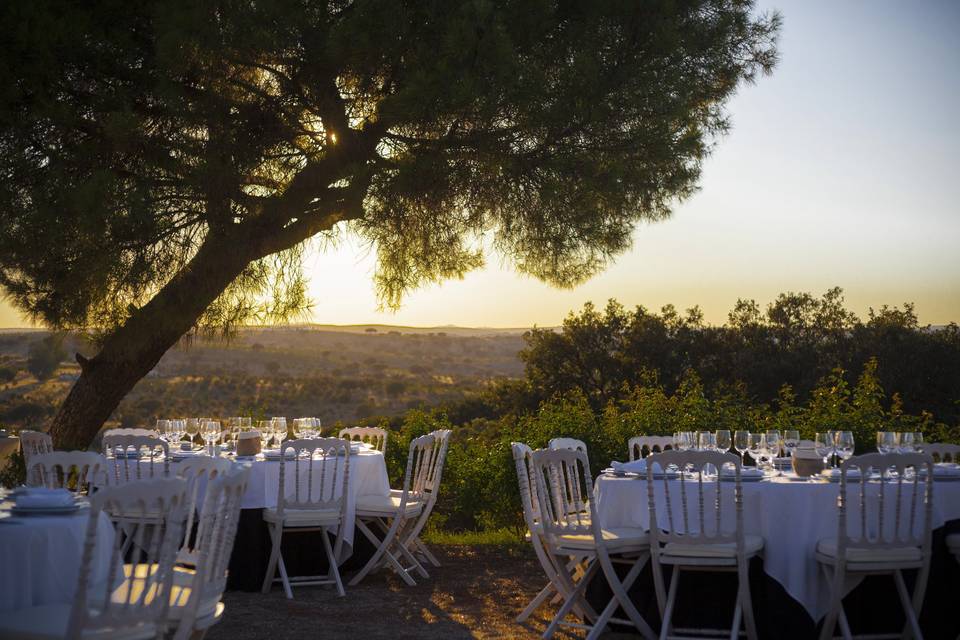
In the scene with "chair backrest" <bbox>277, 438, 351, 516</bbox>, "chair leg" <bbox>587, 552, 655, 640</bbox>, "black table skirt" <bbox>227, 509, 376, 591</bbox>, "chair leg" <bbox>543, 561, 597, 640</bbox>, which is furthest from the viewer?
"black table skirt" <bbox>227, 509, 376, 591</bbox>

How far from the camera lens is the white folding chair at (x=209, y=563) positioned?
2.83 m

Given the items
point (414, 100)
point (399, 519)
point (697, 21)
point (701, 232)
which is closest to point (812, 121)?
point (701, 232)

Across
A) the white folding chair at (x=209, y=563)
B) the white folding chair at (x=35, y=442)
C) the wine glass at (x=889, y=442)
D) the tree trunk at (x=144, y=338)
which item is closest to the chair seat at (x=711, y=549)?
the wine glass at (x=889, y=442)

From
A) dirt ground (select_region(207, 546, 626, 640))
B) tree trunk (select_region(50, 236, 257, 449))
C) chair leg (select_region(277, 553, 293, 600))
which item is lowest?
dirt ground (select_region(207, 546, 626, 640))

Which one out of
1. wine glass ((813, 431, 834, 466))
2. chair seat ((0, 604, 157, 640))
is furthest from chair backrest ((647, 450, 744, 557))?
chair seat ((0, 604, 157, 640))

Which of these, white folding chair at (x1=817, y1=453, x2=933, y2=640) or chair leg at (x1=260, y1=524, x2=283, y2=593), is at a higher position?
white folding chair at (x1=817, y1=453, x2=933, y2=640)

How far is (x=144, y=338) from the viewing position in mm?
6824

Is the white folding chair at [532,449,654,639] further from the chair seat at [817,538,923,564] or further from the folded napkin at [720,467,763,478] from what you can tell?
the chair seat at [817,538,923,564]

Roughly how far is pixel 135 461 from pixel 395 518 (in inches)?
57.9

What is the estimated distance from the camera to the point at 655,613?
421cm

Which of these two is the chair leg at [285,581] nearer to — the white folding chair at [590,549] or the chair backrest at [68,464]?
the chair backrest at [68,464]

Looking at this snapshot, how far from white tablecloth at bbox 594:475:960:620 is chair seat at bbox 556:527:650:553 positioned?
0.44ft

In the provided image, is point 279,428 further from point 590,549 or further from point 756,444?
point 756,444

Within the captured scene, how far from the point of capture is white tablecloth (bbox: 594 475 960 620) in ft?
13.0
